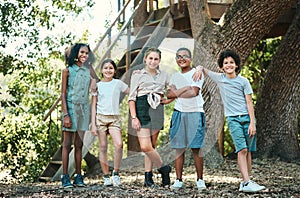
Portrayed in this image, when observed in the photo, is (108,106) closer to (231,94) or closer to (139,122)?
(139,122)

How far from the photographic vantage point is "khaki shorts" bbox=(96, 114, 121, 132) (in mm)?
6461

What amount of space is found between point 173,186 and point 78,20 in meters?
10.4

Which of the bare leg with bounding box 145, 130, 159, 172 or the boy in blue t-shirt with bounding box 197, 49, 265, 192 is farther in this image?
the bare leg with bounding box 145, 130, 159, 172

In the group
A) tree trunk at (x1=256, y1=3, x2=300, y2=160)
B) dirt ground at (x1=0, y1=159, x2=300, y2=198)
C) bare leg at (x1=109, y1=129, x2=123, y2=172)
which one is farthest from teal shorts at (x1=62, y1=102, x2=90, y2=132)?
tree trunk at (x1=256, y1=3, x2=300, y2=160)

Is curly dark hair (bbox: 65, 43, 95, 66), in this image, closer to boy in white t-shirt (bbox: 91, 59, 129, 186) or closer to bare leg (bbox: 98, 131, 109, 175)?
boy in white t-shirt (bbox: 91, 59, 129, 186)

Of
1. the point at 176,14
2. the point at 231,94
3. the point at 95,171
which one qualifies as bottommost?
the point at 95,171

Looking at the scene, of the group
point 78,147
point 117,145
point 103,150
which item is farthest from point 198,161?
point 78,147

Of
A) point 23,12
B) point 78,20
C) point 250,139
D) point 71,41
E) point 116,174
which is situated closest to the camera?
point 250,139

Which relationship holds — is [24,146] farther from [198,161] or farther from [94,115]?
[198,161]

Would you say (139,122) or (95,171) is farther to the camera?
(95,171)

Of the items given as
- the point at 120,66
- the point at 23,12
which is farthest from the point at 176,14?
the point at 23,12

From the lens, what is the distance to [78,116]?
21.5 ft

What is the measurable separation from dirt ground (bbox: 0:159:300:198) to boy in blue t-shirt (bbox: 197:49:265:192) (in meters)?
0.26

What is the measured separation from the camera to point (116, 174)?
6.46 metres
